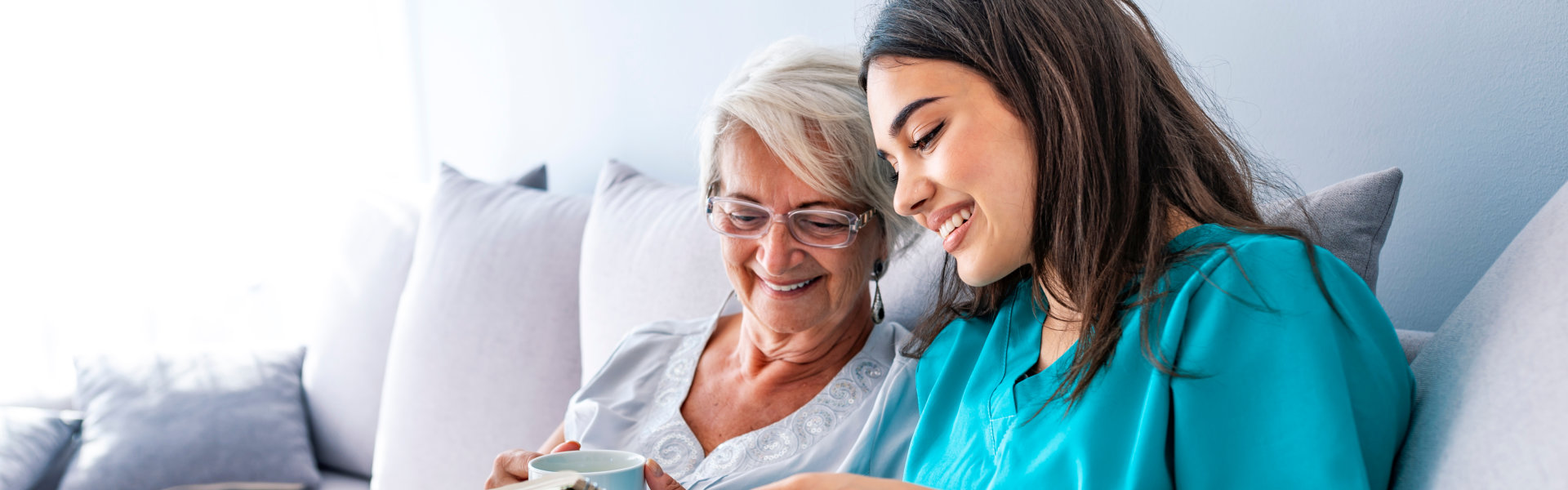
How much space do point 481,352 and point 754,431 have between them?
78cm

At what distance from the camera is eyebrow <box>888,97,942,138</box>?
85 cm

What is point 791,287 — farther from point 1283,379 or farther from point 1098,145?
point 1283,379

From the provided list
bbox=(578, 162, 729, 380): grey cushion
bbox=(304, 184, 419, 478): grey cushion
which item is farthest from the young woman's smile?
bbox=(304, 184, 419, 478): grey cushion

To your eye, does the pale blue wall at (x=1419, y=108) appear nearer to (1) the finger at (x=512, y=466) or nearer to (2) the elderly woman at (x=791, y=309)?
(2) the elderly woman at (x=791, y=309)

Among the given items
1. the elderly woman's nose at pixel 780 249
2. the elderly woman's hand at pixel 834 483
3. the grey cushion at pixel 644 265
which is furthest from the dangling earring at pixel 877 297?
the elderly woman's hand at pixel 834 483

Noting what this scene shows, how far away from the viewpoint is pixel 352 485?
2.05 metres

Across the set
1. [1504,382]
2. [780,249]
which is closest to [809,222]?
[780,249]

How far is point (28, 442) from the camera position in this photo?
1797 millimetres

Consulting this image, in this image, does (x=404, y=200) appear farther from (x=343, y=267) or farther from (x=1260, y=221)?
(x=1260, y=221)

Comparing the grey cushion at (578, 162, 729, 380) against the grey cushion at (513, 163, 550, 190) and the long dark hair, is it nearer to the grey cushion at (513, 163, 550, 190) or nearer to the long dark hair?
the grey cushion at (513, 163, 550, 190)

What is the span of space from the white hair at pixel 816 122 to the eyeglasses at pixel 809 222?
2cm

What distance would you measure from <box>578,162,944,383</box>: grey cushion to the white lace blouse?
11cm

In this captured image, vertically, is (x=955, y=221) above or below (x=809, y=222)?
above

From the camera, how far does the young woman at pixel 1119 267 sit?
0.68 metres
